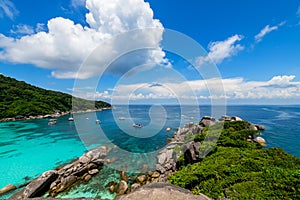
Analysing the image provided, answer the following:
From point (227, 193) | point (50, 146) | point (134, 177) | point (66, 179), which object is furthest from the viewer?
point (50, 146)

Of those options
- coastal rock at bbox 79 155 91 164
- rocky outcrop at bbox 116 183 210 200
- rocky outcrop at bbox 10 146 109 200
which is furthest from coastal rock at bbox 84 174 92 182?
rocky outcrop at bbox 116 183 210 200

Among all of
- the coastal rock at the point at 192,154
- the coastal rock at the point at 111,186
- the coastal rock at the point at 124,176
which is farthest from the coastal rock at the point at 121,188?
the coastal rock at the point at 192,154

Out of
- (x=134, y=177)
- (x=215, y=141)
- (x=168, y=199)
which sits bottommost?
(x=134, y=177)

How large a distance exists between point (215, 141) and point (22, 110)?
5383cm

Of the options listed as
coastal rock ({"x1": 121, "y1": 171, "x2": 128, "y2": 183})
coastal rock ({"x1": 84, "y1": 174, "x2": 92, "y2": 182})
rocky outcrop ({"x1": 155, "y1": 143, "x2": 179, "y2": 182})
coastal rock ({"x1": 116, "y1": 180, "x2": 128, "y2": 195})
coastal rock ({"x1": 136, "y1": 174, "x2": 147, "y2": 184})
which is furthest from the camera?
rocky outcrop ({"x1": 155, "y1": 143, "x2": 179, "y2": 182})

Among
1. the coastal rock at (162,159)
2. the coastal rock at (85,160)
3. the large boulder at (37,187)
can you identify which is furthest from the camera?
the coastal rock at (162,159)

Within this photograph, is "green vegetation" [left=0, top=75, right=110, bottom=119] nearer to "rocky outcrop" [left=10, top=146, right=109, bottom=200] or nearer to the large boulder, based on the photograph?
"rocky outcrop" [left=10, top=146, right=109, bottom=200]

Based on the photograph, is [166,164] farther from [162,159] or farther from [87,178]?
[87,178]

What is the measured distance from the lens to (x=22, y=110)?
40188 mm

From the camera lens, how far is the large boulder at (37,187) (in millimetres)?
7717

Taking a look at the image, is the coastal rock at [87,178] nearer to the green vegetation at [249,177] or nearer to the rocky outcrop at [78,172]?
the rocky outcrop at [78,172]

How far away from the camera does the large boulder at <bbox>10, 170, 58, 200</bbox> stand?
7717mm

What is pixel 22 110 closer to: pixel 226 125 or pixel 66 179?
pixel 66 179

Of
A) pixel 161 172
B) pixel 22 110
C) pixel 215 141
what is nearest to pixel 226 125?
pixel 215 141
